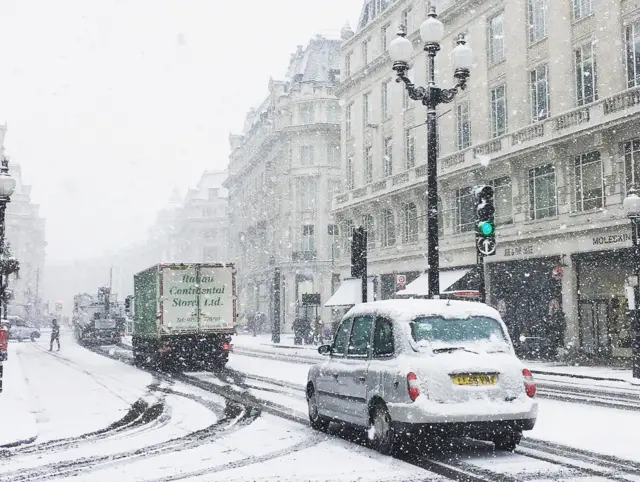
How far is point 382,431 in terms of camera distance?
27.7 ft

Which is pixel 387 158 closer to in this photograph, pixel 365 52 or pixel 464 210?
pixel 365 52

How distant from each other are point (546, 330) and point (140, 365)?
46.3 feet

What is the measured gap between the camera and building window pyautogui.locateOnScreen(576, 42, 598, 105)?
26.9 meters

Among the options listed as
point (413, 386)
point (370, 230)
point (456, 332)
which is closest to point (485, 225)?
point (456, 332)

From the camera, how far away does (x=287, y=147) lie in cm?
6562

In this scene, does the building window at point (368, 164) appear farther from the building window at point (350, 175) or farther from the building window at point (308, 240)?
the building window at point (308, 240)

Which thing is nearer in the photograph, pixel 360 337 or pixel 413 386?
pixel 413 386

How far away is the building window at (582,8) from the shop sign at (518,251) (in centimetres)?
832

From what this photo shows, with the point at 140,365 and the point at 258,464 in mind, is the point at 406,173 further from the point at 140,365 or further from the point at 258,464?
the point at 258,464

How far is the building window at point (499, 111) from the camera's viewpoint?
31750mm

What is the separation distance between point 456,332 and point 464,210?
84.6 feet

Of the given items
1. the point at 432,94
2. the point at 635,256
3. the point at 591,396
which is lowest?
the point at 591,396

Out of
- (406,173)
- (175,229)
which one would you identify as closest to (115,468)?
(406,173)

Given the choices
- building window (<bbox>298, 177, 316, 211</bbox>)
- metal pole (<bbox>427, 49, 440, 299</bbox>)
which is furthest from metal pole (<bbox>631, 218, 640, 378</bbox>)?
building window (<bbox>298, 177, 316, 211</bbox>)
